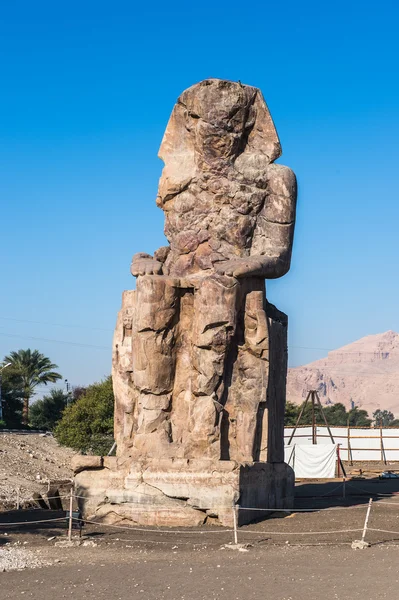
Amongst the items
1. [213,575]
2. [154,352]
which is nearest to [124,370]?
[154,352]

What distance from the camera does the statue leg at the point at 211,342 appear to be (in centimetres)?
971

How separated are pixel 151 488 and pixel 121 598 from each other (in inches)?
132

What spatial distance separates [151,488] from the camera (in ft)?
30.2

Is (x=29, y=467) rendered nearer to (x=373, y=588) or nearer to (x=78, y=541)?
(x=78, y=541)

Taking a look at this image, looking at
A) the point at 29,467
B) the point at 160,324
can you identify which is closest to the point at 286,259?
the point at 160,324

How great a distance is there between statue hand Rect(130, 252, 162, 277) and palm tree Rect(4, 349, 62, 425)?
89.1 feet

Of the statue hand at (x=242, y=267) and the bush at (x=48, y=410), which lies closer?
the statue hand at (x=242, y=267)

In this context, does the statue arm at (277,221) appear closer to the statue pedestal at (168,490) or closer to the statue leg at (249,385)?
the statue leg at (249,385)

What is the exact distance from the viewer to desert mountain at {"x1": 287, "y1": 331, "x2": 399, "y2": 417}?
15725 cm

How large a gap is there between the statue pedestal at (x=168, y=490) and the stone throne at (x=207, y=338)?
14 mm

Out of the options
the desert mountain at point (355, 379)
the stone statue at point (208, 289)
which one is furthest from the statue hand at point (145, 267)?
the desert mountain at point (355, 379)

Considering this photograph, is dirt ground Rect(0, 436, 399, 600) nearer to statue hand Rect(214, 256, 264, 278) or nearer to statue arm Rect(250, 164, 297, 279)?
statue hand Rect(214, 256, 264, 278)

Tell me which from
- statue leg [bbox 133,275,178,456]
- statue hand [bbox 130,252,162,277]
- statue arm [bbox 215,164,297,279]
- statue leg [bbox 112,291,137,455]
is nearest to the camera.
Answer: statue leg [bbox 133,275,178,456]

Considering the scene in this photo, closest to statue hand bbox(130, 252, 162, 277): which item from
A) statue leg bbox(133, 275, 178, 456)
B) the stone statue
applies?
the stone statue
